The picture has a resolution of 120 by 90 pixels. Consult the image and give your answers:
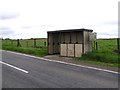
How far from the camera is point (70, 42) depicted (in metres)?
21.9

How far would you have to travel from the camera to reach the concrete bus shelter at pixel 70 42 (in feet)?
64.1

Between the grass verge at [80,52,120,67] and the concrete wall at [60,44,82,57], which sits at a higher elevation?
the concrete wall at [60,44,82,57]

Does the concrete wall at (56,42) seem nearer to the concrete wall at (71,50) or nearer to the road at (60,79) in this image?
the concrete wall at (71,50)

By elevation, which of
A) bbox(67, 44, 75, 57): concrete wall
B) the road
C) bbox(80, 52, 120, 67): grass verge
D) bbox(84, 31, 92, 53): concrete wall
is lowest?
the road

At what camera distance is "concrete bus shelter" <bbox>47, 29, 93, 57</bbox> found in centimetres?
1952

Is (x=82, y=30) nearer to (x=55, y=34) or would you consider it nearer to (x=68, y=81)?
(x=55, y=34)

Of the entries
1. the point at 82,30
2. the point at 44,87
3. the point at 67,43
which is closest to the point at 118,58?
the point at 82,30

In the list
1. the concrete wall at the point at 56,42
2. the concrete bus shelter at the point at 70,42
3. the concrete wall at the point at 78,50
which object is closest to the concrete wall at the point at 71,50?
the concrete bus shelter at the point at 70,42

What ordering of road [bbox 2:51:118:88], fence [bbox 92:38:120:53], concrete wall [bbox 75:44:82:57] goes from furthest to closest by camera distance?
1. fence [bbox 92:38:120:53]
2. concrete wall [bbox 75:44:82:57]
3. road [bbox 2:51:118:88]

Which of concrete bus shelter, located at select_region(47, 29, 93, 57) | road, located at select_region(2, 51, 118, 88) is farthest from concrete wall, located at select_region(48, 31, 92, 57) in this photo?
road, located at select_region(2, 51, 118, 88)

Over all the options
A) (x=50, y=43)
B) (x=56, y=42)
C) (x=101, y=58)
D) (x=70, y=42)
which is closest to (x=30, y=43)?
(x=56, y=42)

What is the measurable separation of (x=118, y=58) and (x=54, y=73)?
6.46 meters

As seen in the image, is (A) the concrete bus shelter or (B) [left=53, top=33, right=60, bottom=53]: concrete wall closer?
(A) the concrete bus shelter

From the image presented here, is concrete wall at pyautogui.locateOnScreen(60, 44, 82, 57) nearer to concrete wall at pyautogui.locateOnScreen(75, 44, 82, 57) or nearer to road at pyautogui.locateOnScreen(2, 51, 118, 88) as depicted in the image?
concrete wall at pyautogui.locateOnScreen(75, 44, 82, 57)
